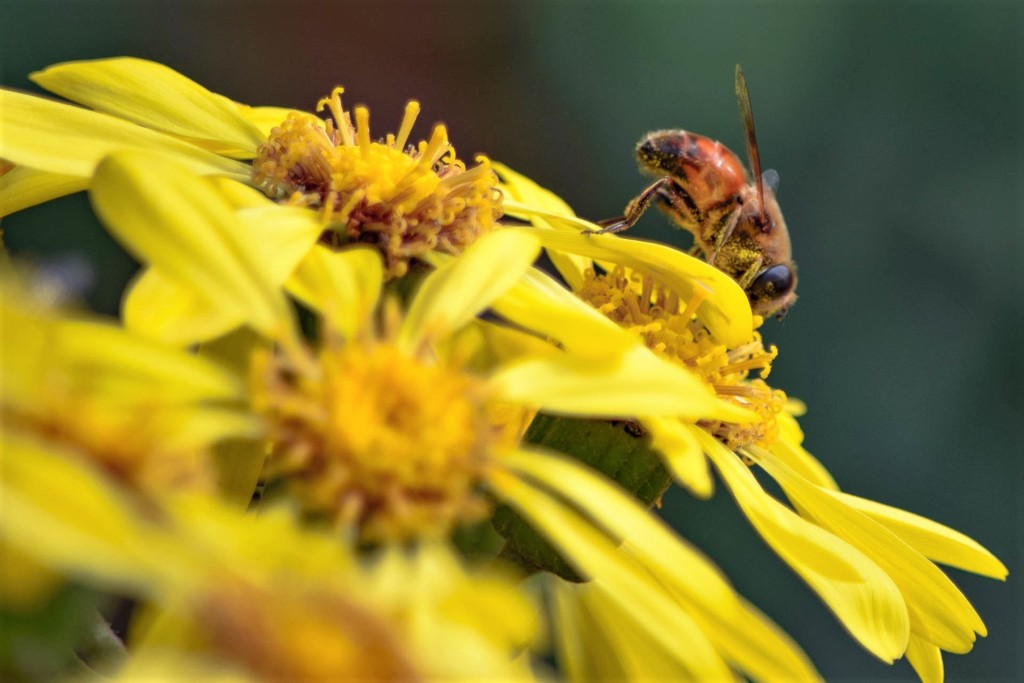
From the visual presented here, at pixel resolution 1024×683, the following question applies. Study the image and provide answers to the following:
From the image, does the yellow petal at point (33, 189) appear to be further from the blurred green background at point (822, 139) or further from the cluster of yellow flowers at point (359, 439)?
the blurred green background at point (822, 139)

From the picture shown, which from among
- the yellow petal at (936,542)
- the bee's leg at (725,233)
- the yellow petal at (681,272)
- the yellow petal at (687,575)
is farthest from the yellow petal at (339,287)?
the bee's leg at (725,233)

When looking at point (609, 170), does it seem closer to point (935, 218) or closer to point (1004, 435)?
point (935, 218)

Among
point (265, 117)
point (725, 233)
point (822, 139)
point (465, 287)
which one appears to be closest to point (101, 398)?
point (465, 287)

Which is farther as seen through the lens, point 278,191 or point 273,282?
point 278,191

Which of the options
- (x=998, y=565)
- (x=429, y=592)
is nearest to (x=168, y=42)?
(x=998, y=565)

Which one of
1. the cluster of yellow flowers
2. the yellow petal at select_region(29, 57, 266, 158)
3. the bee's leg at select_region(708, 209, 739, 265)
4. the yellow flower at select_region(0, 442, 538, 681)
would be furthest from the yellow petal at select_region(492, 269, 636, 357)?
the bee's leg at select_region(708, 209, 739, 265)

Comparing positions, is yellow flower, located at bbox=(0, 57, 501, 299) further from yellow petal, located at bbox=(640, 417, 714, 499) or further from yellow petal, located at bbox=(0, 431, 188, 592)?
yellow petal, located at bbox=(0, 431, 188, 592)
